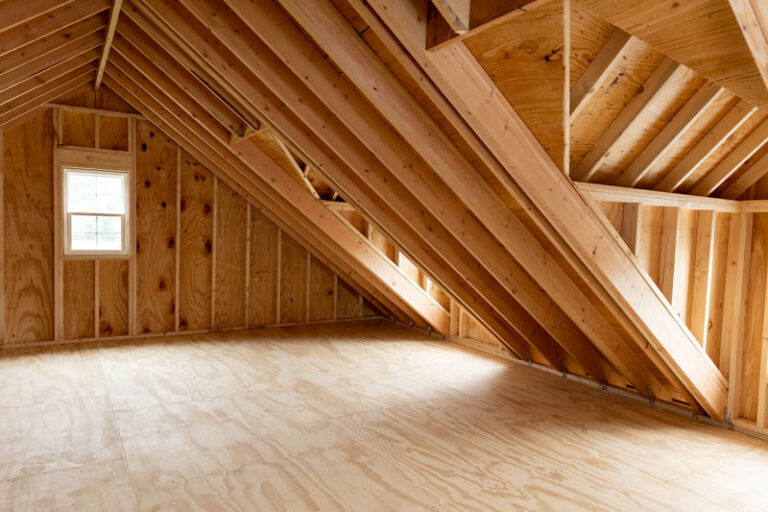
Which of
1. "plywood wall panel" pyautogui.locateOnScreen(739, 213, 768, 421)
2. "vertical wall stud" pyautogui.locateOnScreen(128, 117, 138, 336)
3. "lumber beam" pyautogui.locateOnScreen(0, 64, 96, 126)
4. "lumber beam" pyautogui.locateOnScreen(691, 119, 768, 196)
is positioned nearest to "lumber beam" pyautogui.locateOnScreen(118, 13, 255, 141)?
"lumber beam" pyautogui.locateOnScreen(0, 64, 96, 126)

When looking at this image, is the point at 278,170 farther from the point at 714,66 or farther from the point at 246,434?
the point at 714,66

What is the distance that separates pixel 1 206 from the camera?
15.6 ft

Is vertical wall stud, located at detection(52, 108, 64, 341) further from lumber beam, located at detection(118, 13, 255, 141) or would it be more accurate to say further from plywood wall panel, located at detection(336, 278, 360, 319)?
plywood wall panel, located at detection(336, 278, 360, 319)

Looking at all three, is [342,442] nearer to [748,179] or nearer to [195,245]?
[748,179]

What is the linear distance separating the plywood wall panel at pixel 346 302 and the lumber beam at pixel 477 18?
515 cm

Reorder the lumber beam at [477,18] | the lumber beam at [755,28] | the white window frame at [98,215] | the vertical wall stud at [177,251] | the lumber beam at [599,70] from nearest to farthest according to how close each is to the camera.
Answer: the lumber beam at [755,28]
the lumber beam at [477,18]
the lumber beam at [599,70]
the white window frame at [98,215]
the vertical wall stud at [177,251]

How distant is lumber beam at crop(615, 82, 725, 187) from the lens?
2.40m

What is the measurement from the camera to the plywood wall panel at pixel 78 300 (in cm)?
515

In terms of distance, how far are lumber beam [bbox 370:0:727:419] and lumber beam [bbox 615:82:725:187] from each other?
17.2 inches

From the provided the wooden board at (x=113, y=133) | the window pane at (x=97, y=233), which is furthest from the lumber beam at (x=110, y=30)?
the window pane at (x=97, y=233)

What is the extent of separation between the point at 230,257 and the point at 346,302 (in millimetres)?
1722

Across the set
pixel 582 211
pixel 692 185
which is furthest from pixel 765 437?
pixel 582 211

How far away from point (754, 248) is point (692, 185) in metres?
0.59

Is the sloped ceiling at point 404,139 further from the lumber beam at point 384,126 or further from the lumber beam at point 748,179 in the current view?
the lumber beam at point 748,179
